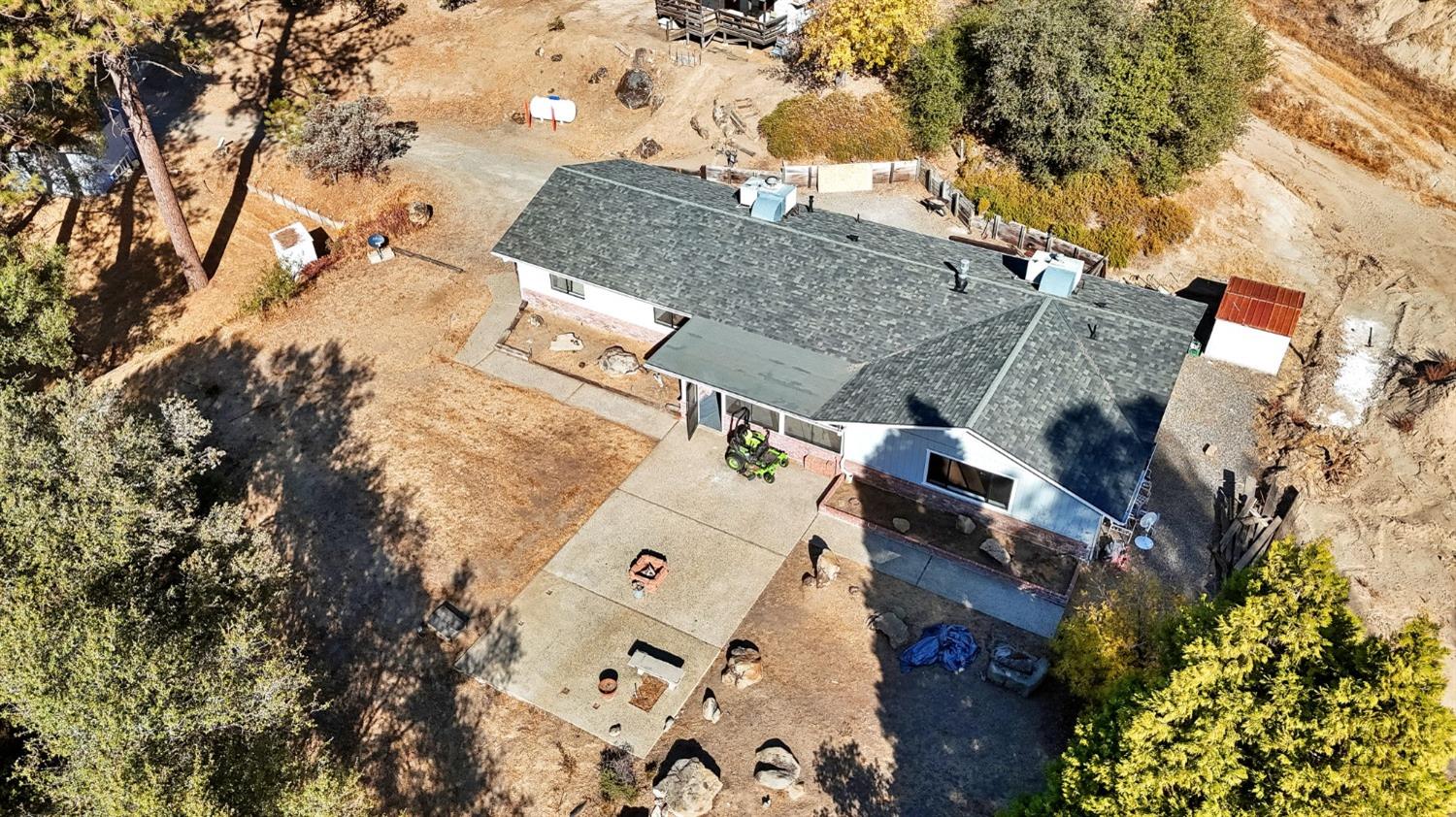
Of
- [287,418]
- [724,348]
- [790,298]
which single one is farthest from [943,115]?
[287,418]

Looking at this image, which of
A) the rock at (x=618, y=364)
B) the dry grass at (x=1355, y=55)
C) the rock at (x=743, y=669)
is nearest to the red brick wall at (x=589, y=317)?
the rock at (x=618, y=364)

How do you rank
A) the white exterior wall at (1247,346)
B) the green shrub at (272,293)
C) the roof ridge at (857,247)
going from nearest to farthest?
the roof ridge at (857,247)
the white exterior wall at (1247,346)
the green shrub at (272,293)

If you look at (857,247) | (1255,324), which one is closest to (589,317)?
(857,247)

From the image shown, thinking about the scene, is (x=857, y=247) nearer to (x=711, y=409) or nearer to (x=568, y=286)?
(x=711, y=409)

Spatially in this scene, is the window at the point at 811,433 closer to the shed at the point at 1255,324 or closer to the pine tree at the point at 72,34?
the shed at the point at 1255,324

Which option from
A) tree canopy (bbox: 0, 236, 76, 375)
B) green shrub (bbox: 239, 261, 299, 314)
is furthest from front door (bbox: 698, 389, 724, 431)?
tree canopy (bbox: 0, 236, 76, 375)
